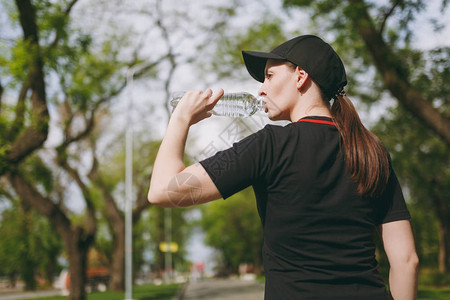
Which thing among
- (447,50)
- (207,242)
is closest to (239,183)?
(447,50)

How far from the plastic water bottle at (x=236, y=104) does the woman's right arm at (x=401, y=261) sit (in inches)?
28.2

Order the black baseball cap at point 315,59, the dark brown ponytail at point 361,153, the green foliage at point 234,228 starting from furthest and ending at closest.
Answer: the green foliage at point 234,228 < the black baseball cap at point 315,59 < the dark brown ponytail at point 361,153

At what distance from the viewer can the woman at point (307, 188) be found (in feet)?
5.18

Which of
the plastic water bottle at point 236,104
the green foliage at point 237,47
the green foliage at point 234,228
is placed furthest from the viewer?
the green foliage at point 234,228

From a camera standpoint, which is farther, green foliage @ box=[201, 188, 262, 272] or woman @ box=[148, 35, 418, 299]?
green foliage @ box=[201, 188, 262, 272]

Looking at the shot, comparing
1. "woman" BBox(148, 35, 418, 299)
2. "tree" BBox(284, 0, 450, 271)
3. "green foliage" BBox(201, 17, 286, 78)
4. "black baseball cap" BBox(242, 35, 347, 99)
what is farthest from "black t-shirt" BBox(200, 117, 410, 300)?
"green foliage" BBox(201, 17, 286, 78)

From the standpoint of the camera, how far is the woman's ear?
1812mm

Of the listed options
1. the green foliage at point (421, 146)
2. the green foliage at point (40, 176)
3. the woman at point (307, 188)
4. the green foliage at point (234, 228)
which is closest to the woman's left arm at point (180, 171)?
the woman at point (307, 188)

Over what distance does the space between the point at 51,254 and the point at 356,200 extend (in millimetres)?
29961

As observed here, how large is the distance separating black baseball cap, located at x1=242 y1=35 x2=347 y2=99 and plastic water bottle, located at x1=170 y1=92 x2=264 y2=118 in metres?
0.21

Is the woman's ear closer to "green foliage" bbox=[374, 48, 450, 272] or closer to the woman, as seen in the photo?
the woman

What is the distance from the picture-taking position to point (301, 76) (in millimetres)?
1819

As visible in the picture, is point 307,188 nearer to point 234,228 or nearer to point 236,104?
point 236,104

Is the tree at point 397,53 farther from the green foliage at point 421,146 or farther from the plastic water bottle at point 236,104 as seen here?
the plastic water bottle at point 236,104
